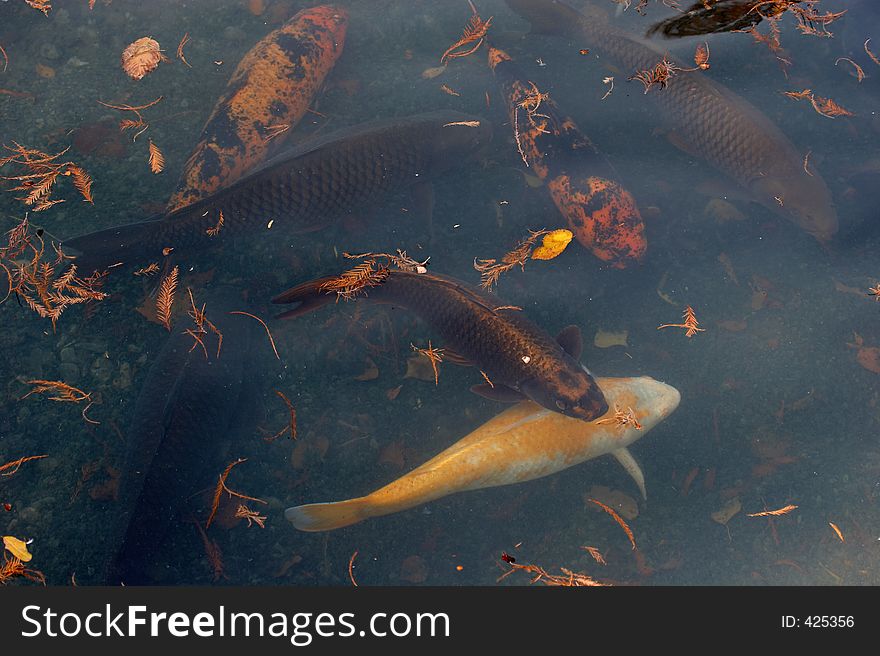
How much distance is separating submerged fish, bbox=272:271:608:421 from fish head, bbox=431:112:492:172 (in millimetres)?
1086

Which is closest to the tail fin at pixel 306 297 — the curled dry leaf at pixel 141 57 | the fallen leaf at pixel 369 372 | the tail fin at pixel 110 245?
the fallen leaf at pixel 369 372

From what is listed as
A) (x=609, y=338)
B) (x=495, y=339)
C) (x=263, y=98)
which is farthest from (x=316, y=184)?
(x=609, y=338)

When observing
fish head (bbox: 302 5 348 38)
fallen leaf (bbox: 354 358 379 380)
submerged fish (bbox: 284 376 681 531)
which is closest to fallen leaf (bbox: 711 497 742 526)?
submerged fish (bbox: 284 376 681 531)

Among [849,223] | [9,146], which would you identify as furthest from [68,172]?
[849,223]

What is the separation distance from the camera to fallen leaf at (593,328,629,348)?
377 centimetres

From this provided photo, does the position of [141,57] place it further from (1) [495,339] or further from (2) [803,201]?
(2) [803,201]

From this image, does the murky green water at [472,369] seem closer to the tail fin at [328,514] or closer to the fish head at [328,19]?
the fish head at [328,19]

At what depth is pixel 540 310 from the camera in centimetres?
375

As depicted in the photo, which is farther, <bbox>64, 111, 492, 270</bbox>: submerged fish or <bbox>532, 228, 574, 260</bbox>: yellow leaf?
<bbox>532, 228, 574, 260</bbox>: yellow leaf

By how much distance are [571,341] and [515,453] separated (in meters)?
0.79

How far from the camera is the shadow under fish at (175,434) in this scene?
3119 millimetres

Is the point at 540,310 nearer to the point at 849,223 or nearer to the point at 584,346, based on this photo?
the point at 584,346

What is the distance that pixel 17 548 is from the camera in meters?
3.15

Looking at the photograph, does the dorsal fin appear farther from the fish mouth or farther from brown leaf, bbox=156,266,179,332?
brown leaf, bbox=156,266,179,332
